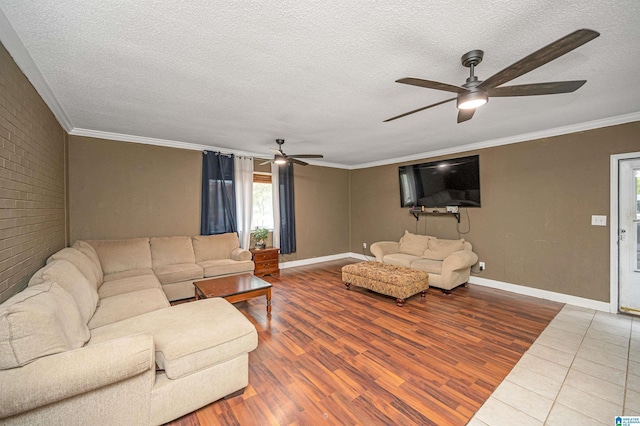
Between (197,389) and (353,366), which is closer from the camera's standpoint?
(197,389)

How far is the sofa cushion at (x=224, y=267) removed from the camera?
4.04 m

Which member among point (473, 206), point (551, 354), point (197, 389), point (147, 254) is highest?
point (473, 206)

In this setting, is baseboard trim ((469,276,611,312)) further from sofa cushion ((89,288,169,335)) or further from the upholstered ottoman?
sofa cushion ((89,288,169,335))

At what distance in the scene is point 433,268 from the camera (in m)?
4.28

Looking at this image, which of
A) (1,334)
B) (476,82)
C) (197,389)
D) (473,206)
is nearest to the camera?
(1,334)

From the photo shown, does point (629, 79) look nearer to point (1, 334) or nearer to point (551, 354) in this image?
point (551, 354)

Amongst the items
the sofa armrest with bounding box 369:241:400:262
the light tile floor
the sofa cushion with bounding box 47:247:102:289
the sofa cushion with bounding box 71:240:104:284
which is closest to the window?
the sofa armrest with bounding box 369:241:400:262

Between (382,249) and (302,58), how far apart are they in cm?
398

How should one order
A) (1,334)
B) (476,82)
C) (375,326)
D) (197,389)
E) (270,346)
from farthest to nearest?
(375,326) < (270,346) < (476,82) < (197,389) < (1,334)

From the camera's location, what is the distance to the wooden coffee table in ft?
9.97

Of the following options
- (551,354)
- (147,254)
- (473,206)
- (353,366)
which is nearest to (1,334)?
(353,366)

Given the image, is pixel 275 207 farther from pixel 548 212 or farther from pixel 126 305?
pixel 548 212

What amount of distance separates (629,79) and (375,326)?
3.43 m

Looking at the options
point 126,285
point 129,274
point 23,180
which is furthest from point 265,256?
point 23,180
